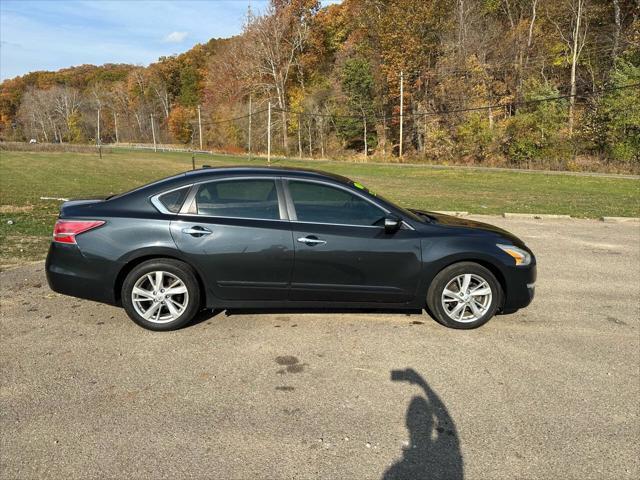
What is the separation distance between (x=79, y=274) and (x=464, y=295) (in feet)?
12.0

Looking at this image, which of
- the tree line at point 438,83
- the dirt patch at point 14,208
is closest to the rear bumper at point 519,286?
the dirt patch at point 14,208

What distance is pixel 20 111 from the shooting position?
11962 centimetres

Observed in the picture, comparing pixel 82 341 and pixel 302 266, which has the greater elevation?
pixel 302 266

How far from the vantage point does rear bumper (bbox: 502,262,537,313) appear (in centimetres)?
455

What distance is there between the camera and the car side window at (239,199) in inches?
174

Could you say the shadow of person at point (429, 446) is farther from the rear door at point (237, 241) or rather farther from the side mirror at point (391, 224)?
the rear door at point (237, 241)

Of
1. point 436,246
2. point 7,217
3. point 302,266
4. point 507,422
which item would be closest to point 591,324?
point 436,246

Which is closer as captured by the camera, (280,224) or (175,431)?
(175,431)

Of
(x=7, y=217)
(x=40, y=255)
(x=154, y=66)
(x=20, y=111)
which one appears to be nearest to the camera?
(x=40, y=255)

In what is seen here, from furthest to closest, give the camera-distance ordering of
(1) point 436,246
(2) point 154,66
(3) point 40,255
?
1. (2) point 154,66
2. (3) point 40,255
3. (1) point 436,246

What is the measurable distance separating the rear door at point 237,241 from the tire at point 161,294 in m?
0.17

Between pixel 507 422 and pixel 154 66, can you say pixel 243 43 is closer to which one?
pixel 154 66

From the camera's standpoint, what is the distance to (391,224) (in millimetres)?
4383

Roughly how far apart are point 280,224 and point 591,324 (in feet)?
10.9
